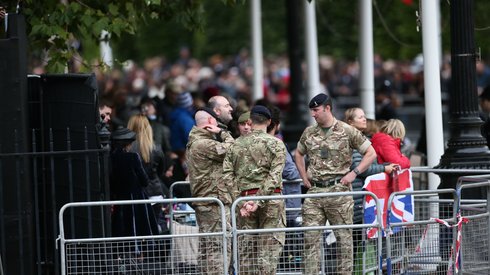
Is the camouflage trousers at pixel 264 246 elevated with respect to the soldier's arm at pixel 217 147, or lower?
lower

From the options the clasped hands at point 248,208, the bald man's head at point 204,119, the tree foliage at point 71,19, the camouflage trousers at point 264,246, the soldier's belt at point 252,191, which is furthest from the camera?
the tree foliage at point 71,19

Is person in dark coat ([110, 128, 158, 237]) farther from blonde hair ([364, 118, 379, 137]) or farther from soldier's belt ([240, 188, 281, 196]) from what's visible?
blonde hair ([364, 118, 379, 137])

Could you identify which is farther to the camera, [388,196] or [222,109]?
[222,109]

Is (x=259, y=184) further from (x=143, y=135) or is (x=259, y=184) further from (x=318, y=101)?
(x=143, y=135)

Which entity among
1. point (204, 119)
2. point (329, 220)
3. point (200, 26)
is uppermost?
point (200, 26)

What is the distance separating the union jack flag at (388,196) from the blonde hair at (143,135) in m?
2.69

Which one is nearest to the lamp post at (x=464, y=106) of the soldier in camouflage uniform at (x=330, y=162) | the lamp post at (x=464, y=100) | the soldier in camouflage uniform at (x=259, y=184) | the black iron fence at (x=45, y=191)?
the lamp post at (x=464, y=100)

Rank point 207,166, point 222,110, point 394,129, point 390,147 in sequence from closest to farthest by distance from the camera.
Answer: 1. point 207,166
2. point 222,110
3. point 390,147
4. point 394,129

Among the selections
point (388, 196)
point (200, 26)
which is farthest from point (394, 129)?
point (200, 26)

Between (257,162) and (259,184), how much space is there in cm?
22

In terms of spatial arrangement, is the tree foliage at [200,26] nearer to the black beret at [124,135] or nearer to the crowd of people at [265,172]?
the black beret at [124,135]

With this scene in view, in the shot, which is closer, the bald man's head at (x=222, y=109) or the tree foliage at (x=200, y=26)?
the bald man's head at (x=222, y=109)

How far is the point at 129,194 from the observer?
1302 cm

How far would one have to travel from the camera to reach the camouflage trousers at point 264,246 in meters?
11.9
